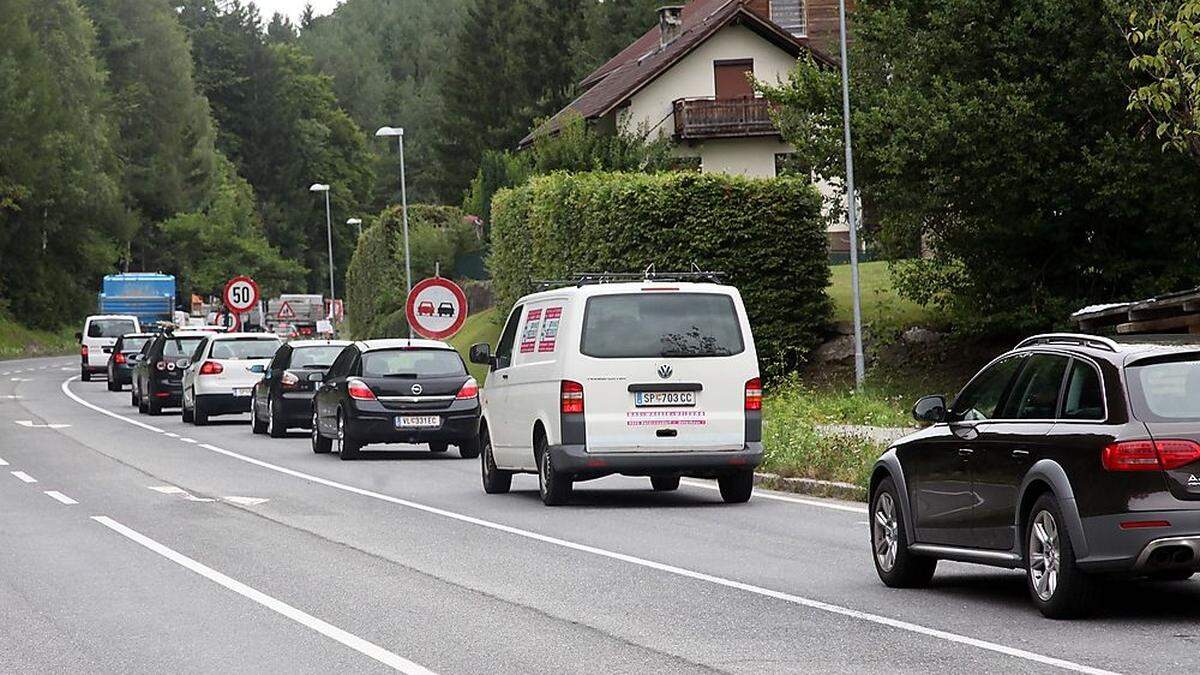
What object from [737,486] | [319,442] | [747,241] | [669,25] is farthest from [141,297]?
[737,486]

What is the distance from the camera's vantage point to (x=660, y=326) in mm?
18938

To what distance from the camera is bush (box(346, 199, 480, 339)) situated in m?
67.4

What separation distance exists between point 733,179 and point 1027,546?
88.1 feet

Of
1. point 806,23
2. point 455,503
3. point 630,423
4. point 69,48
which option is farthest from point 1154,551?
point 69,48

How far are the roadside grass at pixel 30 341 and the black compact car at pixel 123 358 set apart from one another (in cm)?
4164

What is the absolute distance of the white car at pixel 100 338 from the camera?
62.5 m

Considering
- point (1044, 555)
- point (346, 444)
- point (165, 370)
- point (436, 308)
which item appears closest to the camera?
point (1044, 555)

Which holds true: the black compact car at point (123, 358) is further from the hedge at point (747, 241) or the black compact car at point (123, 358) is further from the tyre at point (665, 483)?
the tyre at point (665, 483)

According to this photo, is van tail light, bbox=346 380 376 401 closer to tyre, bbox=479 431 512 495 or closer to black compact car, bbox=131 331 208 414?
tyre, bbox=479 431 512 495

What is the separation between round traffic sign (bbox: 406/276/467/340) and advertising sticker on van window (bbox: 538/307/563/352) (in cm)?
1286

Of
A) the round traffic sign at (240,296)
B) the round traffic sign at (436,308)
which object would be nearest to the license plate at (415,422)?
the round traffic sign at (436,308)

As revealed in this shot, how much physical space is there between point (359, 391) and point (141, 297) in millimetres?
49925

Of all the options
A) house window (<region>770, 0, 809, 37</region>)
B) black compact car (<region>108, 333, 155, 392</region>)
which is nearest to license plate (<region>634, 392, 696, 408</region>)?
black compact car (<region>108, 333, 155, 392</region>)

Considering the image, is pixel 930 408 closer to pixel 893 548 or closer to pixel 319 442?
pixel 893 548
